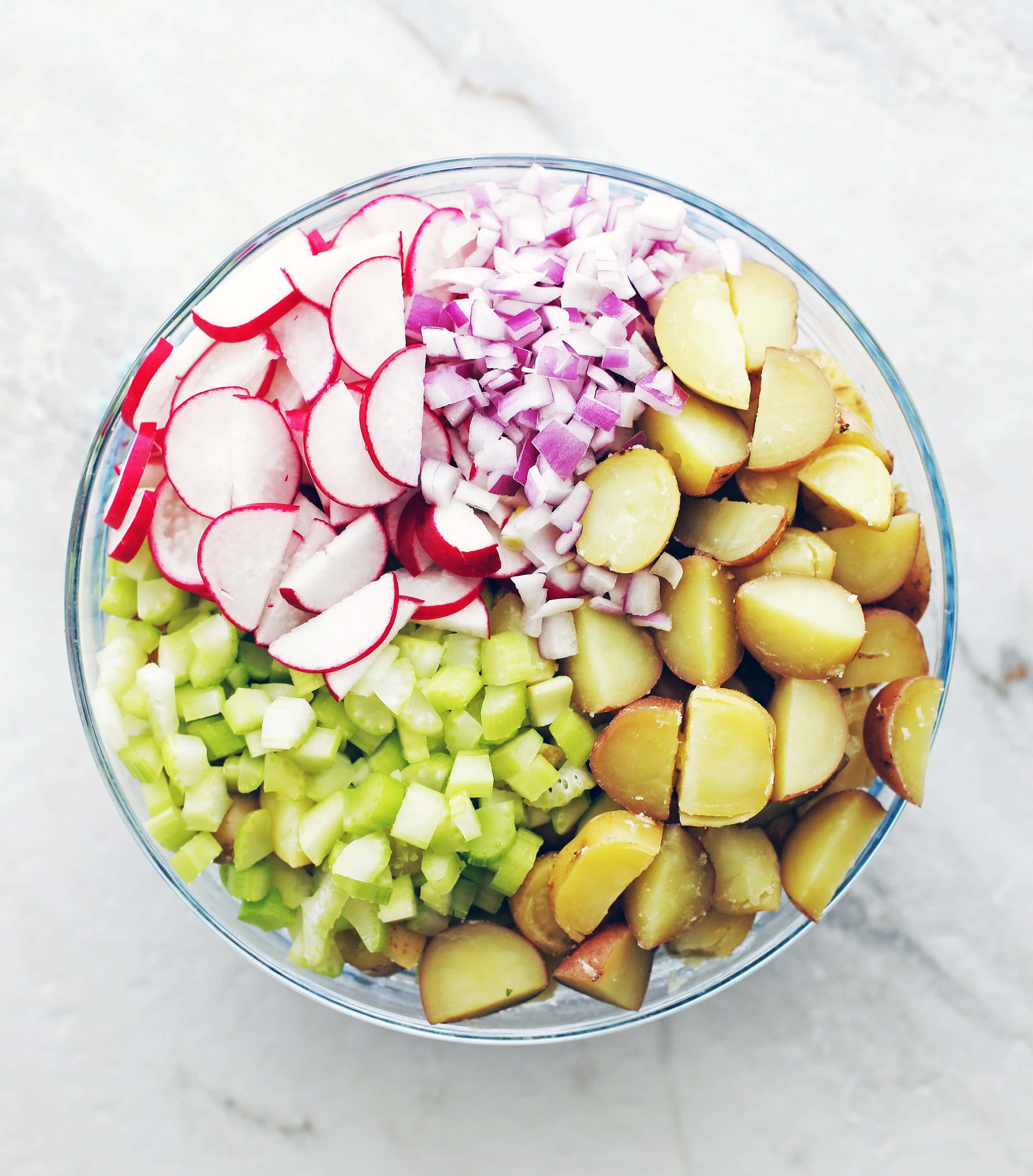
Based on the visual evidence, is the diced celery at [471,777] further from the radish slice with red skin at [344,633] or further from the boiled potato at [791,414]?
the boiled potato at [791,414]

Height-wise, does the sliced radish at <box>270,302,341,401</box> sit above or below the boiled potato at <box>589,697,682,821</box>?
above

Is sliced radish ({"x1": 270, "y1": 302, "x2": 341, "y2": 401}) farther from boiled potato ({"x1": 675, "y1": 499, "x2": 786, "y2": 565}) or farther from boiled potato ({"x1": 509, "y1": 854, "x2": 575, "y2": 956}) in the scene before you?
boiled potato ({"x1": 509, "y1": 854, "x2": 575, "y2": 956})

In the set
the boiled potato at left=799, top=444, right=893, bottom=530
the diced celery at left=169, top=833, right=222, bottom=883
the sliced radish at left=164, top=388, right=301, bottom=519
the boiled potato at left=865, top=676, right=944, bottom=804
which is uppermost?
the boiled potato at left=799, top=444, right=893, bottom=530

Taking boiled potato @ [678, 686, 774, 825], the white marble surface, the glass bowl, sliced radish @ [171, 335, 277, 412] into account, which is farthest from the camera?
the white marble surface

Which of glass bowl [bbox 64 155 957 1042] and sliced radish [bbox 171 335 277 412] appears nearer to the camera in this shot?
sliced radish [bbox 171 335 277 412]

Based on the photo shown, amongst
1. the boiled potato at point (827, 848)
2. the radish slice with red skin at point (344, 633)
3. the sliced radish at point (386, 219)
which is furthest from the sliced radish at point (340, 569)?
the boiled potato at point (827, 848)

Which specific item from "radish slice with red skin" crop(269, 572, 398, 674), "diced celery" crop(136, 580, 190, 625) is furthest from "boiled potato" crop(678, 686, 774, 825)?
"diced celery" crop(136, 580, 190, 625)
